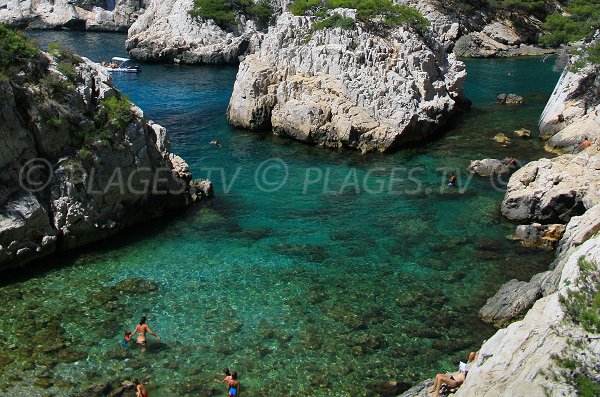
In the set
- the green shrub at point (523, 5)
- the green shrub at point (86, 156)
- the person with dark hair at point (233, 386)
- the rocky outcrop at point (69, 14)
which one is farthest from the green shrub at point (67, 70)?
the rocky outcrop at point (69, 14)

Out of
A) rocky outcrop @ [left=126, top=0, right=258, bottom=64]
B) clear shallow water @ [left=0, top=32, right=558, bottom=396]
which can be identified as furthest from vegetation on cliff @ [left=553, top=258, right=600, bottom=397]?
rocky outcrop @ [left=126, top=0, right=258, bottom=64]

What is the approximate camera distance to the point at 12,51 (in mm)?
30922

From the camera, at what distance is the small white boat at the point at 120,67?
75062 mm

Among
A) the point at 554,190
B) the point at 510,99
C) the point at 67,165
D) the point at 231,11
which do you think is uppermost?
the point at 231,11

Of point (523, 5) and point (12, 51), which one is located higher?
point (523, 5)

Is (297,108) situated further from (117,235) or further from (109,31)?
(109,31)

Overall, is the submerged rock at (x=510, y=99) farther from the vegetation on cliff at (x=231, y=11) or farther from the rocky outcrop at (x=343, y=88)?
the vegetation on cliff at (x=231, y=11)

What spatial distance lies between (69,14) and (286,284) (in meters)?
93.6

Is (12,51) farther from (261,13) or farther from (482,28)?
(482,28)

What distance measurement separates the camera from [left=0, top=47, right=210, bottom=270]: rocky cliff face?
98.2 feet

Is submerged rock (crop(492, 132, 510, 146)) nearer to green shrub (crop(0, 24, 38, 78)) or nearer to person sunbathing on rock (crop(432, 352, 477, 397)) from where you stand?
person sunbathing on rock (crop(432, 352, 477, 397))

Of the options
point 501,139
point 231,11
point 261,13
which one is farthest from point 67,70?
point 261,13

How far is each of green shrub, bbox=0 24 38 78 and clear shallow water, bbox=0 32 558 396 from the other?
9430 millimetres

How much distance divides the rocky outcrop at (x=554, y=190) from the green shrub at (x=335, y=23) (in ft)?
69.3
